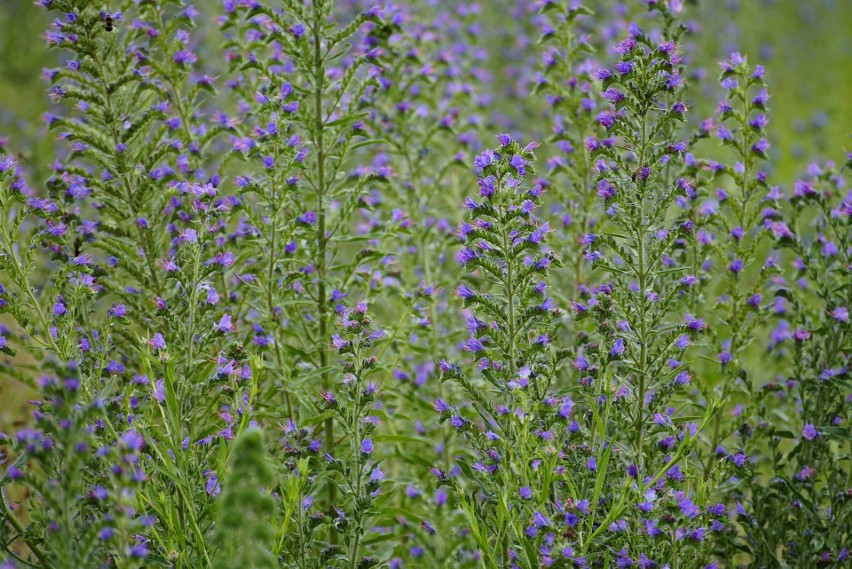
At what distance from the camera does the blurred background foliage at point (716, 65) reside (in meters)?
7.18

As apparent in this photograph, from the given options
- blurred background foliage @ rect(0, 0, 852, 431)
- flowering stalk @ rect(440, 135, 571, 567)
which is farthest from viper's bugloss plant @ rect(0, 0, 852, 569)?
blurred background foliage @ rect(0, 0, 852, 431)

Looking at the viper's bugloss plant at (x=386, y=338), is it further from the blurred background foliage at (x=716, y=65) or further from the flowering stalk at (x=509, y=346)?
the blurred background foliage at (x=716, y=65)

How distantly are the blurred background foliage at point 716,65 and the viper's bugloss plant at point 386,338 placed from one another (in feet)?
6.01

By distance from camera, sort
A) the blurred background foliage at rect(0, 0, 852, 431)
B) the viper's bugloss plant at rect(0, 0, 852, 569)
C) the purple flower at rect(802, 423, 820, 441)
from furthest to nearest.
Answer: the blurred background foliage at rect(0, 0, 852, 431) → the purple flower at rect(802, 423, 820, 441) → the viper's bugloss plant at rect(0, 0, 852, 569)

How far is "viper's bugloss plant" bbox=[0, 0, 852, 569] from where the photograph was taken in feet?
8.56

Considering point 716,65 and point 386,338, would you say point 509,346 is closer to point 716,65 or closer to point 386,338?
point 386,338

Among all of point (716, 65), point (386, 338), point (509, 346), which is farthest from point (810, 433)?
point (716, 65)

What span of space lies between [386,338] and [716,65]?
18.9 feet

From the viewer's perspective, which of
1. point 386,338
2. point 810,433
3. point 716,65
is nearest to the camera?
point 810,433

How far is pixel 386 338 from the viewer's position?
11.3ft

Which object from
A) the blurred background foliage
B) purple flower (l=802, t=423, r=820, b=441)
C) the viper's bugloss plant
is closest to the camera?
the viper's bugloss plant

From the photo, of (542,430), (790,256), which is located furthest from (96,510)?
(790,256)

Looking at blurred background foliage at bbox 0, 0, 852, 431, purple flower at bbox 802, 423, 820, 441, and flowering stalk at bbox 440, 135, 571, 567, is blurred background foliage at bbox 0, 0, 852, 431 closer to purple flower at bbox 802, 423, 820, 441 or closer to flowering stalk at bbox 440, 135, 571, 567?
flowering stalk at bbox 440, 135, 571, 567

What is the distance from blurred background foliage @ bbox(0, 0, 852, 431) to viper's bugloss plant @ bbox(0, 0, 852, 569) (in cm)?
183
